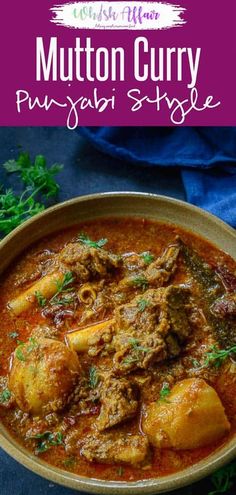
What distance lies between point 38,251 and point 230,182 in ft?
6.11

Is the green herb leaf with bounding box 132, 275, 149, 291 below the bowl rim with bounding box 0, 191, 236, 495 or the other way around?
the other way around

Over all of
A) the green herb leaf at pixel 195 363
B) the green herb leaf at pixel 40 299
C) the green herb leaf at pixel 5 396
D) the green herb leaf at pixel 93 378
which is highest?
the green herb leaf at pixel 40 299

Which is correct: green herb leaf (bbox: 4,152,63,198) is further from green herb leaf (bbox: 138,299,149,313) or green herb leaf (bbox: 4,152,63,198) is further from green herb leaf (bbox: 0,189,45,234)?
green herb leaf (bbox: 138,299,149,313)

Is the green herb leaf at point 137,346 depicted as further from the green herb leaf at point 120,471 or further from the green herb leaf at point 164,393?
the green herb leaf at point 120,471

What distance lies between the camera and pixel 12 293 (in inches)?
226

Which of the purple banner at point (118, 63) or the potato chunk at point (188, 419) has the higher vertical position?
the purple banner at point (118, 63)

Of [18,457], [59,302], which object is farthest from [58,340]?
[18,457]

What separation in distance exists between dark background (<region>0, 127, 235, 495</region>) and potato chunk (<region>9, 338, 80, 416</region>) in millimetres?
1987

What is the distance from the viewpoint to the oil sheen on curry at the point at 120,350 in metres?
5.02

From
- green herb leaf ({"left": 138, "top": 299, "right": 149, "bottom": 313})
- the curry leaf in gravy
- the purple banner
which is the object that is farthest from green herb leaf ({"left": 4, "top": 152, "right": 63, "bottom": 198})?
green herb leaf ({"left": 138, "top": 299, "right": 149, "bottom": 313})

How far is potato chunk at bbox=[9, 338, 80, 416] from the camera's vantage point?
5090 mm

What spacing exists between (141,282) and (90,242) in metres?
0.48

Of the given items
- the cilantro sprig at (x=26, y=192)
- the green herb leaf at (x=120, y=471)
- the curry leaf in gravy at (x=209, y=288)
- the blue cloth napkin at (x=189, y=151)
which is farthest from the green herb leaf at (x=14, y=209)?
the green herb leaf at (x=120, y=471)

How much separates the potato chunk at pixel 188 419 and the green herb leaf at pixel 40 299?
110 cm
